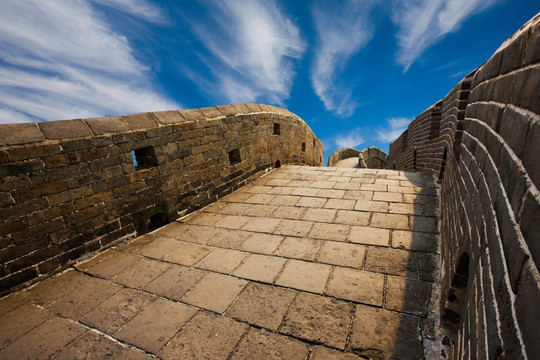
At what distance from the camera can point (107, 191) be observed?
11.0 feet

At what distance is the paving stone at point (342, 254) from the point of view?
8.89 ft

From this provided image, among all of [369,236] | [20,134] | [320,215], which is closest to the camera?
[20,134]

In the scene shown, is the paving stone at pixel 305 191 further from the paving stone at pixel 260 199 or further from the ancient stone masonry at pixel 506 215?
the ancient stone masonry at pixel 506 215

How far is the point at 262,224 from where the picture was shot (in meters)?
3.79

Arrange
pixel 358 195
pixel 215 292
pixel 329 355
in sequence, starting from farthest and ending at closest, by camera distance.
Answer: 1. pixel 358 195
2. pixel 215 292
3. pixel 329 355

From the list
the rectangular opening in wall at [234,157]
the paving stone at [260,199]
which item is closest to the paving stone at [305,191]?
the paving stone at [260,199]

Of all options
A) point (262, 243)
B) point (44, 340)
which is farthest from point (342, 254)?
point (44, 340)

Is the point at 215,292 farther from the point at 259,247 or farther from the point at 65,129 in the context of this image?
the point at 65,129

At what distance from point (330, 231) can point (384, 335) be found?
161 centimetres

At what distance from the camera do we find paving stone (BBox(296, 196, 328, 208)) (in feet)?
14.1

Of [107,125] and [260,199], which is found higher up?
[107,125]

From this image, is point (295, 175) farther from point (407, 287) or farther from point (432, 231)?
point (407, 287)

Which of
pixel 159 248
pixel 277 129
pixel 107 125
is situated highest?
pixel 277 129

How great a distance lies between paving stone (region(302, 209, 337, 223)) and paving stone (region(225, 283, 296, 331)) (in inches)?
62.1
